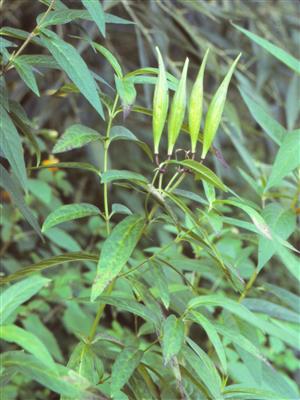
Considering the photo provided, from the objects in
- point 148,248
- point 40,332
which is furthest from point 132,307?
point 40,332

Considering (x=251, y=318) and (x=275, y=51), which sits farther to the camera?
(x=275, y=51)

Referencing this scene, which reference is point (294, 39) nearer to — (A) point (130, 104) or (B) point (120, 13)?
(B) point (120, 13)

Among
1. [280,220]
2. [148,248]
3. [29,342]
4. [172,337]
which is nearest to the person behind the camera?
[29,342]

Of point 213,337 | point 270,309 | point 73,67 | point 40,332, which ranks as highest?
point 73,67

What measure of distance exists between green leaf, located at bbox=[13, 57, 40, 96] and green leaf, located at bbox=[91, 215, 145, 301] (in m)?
0.17

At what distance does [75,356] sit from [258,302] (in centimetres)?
34

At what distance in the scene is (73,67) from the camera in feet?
2.31

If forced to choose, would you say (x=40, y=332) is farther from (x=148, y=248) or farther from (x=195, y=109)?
(x=195, y=109)

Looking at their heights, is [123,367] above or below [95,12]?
below

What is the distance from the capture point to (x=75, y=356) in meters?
0.71

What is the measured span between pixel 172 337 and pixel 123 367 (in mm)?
64

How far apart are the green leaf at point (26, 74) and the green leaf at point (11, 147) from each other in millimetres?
45

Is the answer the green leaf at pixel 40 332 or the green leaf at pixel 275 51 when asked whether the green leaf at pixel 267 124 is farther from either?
the green leaf at pixel 40 332

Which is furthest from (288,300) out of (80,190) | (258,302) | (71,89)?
(80,190)
